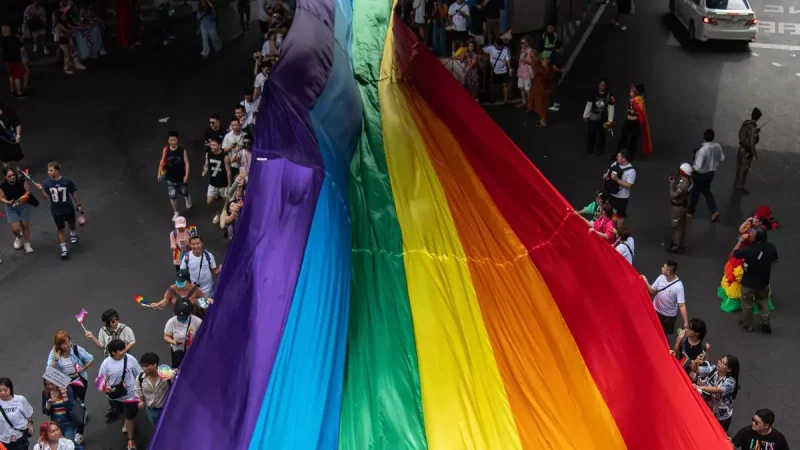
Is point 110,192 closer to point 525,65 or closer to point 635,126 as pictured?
A: point 525,65

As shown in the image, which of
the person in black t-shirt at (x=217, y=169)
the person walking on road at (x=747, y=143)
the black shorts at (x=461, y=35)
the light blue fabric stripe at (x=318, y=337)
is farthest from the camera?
the black shorts at (x=461, y=35)

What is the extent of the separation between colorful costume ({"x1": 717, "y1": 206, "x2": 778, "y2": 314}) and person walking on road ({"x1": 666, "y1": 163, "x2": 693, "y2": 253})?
3.72 ft

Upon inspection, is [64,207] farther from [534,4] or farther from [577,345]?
[534,4]

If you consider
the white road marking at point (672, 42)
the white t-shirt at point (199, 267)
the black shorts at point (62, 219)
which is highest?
the white road marking at point (672, 42)

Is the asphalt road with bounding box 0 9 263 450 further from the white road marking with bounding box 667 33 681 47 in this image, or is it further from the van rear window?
the van rear window

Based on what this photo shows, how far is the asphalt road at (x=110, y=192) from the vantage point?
13.5 meters

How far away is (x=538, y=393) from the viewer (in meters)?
9.05

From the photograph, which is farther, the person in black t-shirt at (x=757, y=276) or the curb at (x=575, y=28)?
the curb at (x=575, y=28)

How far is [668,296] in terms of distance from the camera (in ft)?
39.1

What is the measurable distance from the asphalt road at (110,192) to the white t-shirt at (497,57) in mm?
5685

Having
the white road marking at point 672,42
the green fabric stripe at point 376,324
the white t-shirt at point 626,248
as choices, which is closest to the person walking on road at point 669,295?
the white t-shirt at point 626,248

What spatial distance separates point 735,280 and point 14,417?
9.70m

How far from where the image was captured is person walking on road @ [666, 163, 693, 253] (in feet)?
47.4

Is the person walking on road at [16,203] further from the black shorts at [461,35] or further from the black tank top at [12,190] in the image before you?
the black shorts at [461,35]
